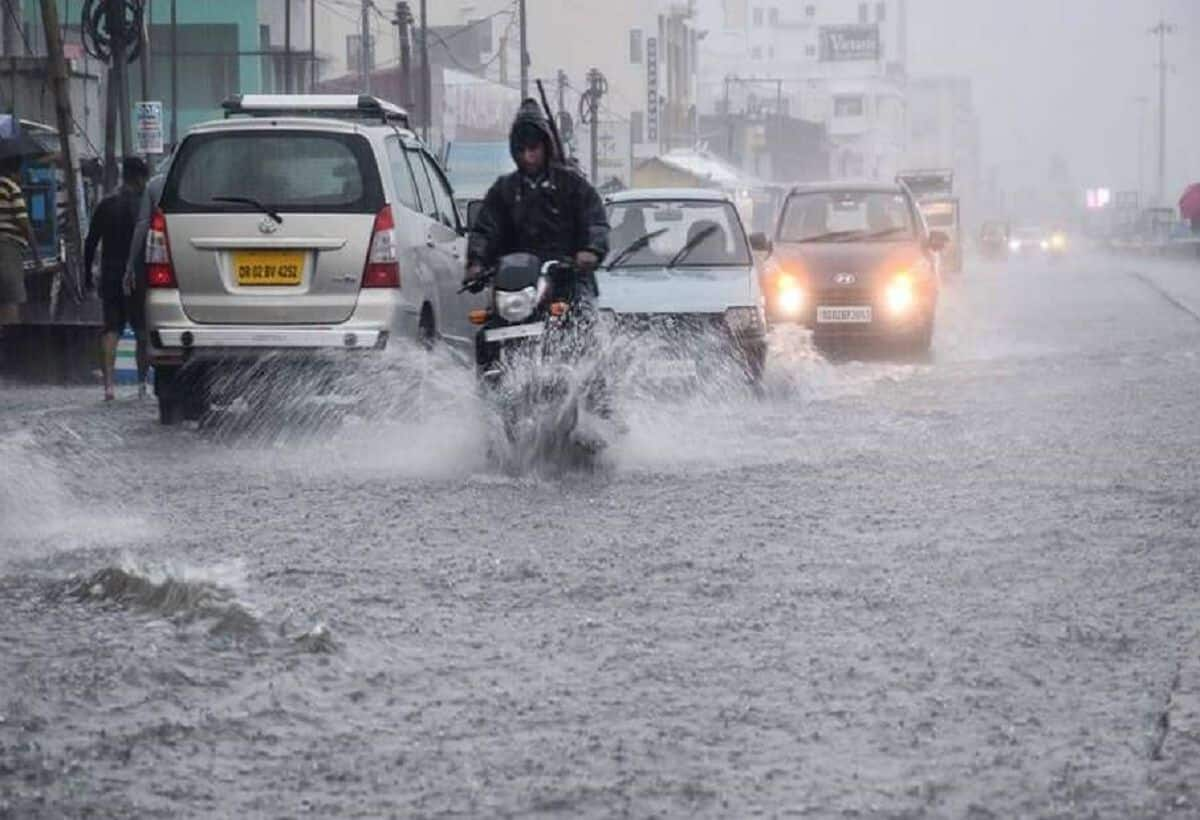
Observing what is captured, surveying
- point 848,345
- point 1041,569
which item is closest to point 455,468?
point 1041,569

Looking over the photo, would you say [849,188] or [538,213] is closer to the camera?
[538,213]

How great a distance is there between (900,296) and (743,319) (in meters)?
5.16

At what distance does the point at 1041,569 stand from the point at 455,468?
423 centimetres

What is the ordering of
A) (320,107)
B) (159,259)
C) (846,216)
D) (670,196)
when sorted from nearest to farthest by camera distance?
(159,259)
(320,107)
(670,196)
(846,216)

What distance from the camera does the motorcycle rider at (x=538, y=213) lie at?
11773 mm

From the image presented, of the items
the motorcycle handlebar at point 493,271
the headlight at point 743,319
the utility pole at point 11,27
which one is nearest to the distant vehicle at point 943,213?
the utility pole at point 11,27

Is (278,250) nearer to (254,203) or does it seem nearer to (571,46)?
(254,203)

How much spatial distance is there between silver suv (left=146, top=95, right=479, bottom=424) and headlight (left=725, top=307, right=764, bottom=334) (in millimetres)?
3448

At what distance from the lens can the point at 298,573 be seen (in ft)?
26.8

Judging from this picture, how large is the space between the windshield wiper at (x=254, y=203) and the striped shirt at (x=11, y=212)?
16.0ft

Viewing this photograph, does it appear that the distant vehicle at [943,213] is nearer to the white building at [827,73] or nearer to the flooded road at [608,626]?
the flooded road at [608,626]

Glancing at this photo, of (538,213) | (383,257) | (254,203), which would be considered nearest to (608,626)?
(538,213)

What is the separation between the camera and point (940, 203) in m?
62.7

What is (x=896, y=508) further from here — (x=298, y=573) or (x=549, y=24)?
(x=549, y=24)
